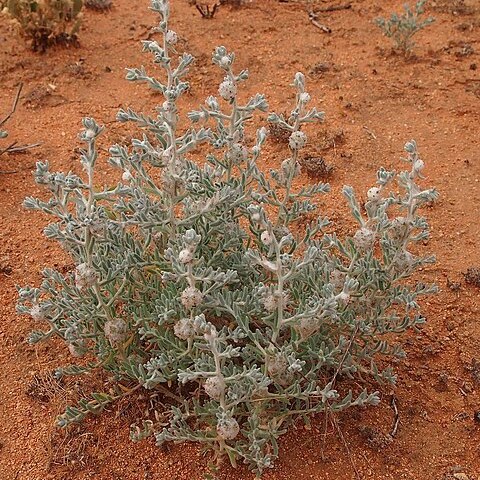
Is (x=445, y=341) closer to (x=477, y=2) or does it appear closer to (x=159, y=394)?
(x=159, y=394)

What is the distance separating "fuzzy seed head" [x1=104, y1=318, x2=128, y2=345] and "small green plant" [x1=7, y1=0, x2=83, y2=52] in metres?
3.83

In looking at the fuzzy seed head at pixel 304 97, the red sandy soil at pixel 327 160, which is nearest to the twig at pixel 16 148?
the red sandy soil at pixel 327 160

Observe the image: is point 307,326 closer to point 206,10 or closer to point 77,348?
point 77,348

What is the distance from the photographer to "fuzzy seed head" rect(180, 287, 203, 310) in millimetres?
2559

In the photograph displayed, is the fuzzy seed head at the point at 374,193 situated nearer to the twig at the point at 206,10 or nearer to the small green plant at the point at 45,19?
the small green plant at the point at 45,19

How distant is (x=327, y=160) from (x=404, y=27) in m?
1.75

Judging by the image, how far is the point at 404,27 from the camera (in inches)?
231

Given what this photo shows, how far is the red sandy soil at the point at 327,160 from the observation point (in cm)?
301

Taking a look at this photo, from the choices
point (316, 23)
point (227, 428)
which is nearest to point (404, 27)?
point (316, 23)

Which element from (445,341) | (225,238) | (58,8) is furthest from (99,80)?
(445,341)

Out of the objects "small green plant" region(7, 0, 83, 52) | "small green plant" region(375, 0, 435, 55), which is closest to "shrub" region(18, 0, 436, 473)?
"small green plant" region(375, 0, 435, 55)

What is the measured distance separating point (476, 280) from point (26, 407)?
2397mm

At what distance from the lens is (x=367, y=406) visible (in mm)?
3197

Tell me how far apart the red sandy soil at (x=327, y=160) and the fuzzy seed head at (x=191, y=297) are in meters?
0.77
